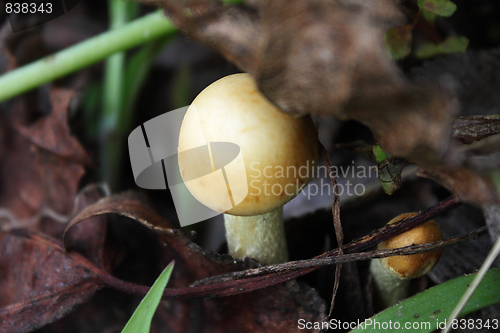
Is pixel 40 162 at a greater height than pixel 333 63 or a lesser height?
lesser

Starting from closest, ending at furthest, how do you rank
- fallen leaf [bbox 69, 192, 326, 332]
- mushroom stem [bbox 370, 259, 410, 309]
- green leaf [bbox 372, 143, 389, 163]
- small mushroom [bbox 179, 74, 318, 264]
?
small mushroom [bbox 179, 74, 318, 264] < green leaf [bbox 372, 143, 389, 163] < fallen leaf [bbox 69, 192, 326, 332] < mushroom stem [bbox 370, 259, 410, 309]

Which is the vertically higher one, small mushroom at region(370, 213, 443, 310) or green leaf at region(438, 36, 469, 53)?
Answer: green leaf at region(438, 36, 469, 53)

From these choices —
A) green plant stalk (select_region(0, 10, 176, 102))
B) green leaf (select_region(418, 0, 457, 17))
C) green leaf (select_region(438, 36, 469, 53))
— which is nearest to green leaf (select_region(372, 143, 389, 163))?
green leaf (select_region(418, 0, 457, 17))

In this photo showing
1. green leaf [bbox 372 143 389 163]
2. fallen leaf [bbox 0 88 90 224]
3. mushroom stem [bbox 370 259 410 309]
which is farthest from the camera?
fallen leaf [bbox 0 88 90 224]

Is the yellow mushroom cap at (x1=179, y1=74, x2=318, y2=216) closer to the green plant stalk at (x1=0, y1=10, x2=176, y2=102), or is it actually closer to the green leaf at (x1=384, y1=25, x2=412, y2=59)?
the green leaf at (x1=384, y1=25, x2=412, y2=59)

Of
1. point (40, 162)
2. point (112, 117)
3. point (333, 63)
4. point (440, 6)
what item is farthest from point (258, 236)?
point (40, 162)

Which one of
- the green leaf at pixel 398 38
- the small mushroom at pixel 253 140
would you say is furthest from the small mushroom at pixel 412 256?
the green leaf at pixel 398 38

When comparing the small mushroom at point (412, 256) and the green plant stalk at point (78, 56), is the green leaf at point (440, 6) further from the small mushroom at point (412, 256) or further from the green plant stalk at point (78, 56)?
the green plant stalk at point (78, 56)

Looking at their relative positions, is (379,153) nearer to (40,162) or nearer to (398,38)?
(398,38)
